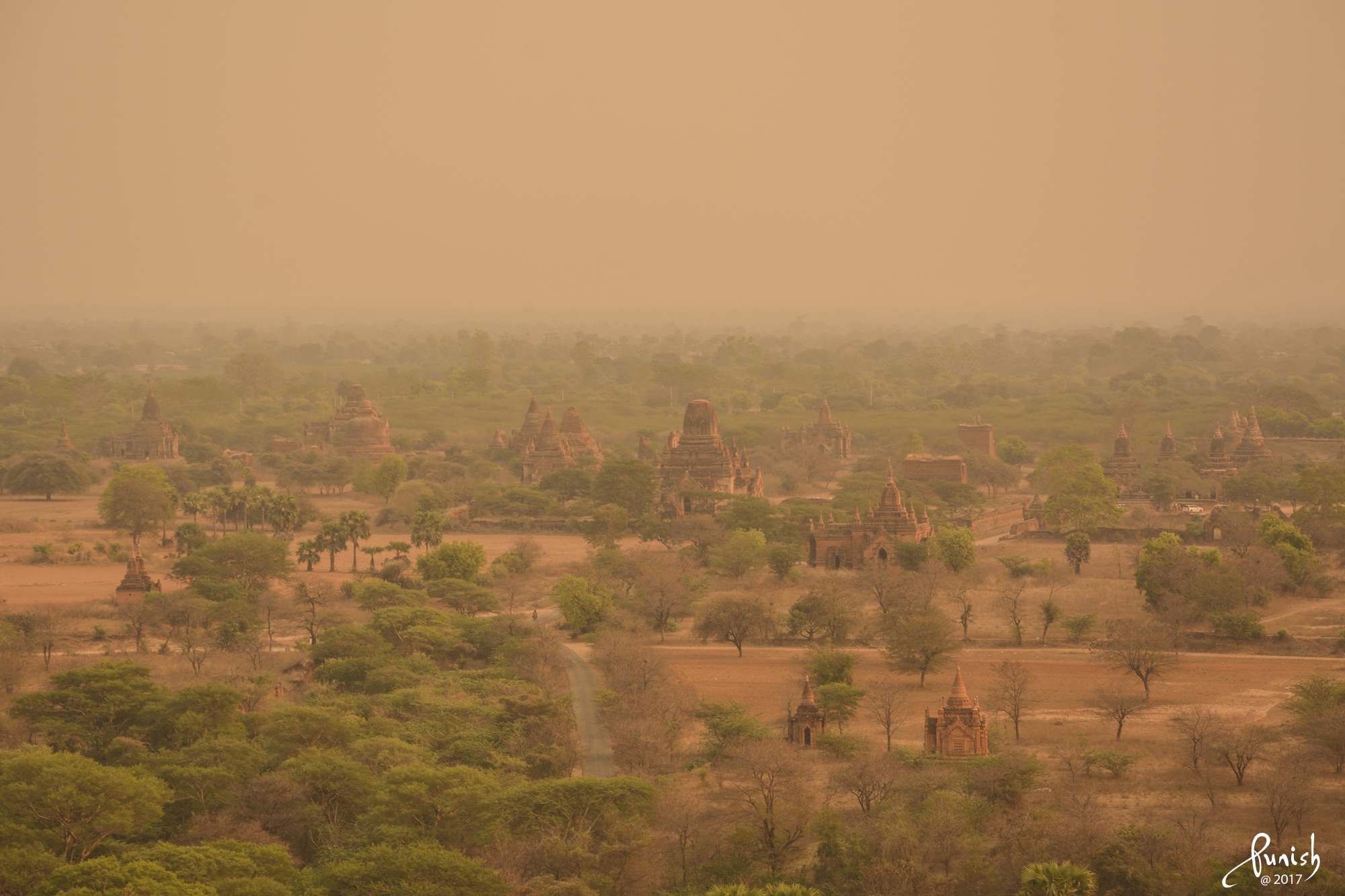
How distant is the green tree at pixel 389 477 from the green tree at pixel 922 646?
4690 centimetres

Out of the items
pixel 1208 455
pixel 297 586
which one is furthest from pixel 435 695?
pixel 1208 455

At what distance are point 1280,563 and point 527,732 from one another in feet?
102

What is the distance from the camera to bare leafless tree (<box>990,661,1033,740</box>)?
39.3 meters

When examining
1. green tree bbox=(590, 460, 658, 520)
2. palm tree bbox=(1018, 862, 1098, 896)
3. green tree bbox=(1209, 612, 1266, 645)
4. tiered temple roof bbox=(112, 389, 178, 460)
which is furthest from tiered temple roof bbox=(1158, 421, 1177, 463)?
palm tree bbox=(1018, 862, 1098, 896)

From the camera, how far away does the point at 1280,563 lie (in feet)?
180

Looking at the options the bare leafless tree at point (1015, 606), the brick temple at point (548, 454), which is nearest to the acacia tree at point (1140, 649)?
the bare leafless tree at point (1015, 606)

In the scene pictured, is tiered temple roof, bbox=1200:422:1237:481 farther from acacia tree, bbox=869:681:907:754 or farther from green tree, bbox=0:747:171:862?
green tree, bbox=0:747:171:862

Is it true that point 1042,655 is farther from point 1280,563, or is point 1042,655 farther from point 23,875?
point 23,875

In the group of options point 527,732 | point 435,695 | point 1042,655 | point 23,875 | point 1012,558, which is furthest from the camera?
point 1012,558

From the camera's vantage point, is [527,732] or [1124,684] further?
[1124,684]

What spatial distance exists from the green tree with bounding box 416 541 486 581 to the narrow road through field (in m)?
9.09

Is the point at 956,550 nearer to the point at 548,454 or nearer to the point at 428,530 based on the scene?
the point at 428,530

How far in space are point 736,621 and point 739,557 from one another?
1128 cm

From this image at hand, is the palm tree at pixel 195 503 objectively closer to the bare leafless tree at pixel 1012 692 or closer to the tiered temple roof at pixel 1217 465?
the bare leafless tree at pixel 1012 692
